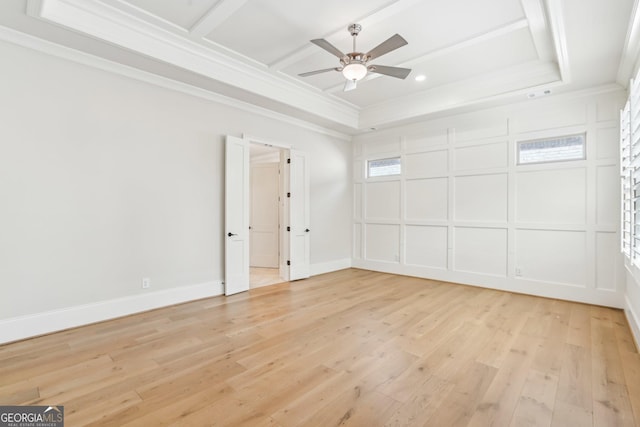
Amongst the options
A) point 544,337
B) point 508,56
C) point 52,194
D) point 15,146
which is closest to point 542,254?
point 544,337

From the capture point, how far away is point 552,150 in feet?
14.7

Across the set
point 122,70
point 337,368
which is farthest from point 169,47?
point 337,368

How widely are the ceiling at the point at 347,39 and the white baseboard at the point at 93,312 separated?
282 centimetres

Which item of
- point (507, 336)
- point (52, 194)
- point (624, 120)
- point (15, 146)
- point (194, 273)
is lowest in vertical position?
point (507, 336)

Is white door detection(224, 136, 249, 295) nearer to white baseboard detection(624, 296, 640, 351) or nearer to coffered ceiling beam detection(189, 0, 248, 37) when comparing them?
coffered ceiling beam detection(189, 0, 248, 37)

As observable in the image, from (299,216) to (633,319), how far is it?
4593 millimetres

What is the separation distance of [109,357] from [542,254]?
5.59 meters

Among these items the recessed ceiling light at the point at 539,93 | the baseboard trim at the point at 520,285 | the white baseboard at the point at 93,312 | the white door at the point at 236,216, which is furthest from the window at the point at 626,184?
the white baseboard at the point at 93,312

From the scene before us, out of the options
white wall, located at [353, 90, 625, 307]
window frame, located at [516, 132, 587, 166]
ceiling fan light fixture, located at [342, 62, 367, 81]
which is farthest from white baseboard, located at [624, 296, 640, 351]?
ceiling fan light fixture, located at [342, 62, 367, 81]

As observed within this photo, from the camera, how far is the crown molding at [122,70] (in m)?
2.96

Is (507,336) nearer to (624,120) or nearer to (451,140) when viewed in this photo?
(624,120)

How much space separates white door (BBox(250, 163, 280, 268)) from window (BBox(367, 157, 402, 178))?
7.01ft

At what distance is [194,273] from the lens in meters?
4.25

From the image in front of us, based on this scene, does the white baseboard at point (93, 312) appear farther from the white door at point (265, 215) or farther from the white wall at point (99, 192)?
the white door at point (265, 215)
